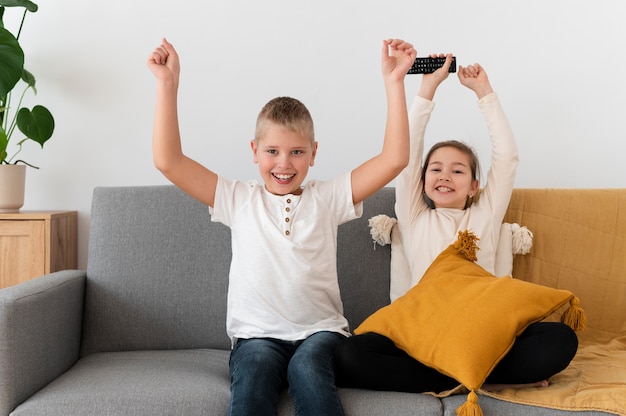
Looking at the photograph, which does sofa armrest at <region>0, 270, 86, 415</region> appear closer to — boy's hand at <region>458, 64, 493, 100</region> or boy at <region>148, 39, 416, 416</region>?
boy at <region>148, 39, 416, 416</region>

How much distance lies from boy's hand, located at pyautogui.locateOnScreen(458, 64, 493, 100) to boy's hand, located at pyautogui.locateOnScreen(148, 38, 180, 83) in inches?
35.6

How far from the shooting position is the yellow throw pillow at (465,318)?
1.71m

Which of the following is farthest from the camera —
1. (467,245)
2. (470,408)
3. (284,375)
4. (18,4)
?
(18,4)

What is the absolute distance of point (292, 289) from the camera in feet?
6.24

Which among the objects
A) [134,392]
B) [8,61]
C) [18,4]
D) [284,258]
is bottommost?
[134,392]

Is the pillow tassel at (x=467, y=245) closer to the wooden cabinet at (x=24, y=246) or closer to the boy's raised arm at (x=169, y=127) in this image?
the boy's raised arm at (x=169, y=127)

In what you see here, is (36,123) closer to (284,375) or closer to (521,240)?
(284,375)

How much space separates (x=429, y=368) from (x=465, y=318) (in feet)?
0.49

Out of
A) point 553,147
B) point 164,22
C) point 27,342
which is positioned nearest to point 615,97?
point 553,147

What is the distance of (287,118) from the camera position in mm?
1921

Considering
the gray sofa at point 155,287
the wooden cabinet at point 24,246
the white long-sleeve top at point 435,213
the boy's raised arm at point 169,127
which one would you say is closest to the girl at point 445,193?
the white long-sleeve top at point 435,213

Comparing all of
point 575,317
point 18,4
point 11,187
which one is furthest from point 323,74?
point 575,317

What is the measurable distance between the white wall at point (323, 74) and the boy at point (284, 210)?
704 mm

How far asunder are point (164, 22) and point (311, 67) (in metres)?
0.55
